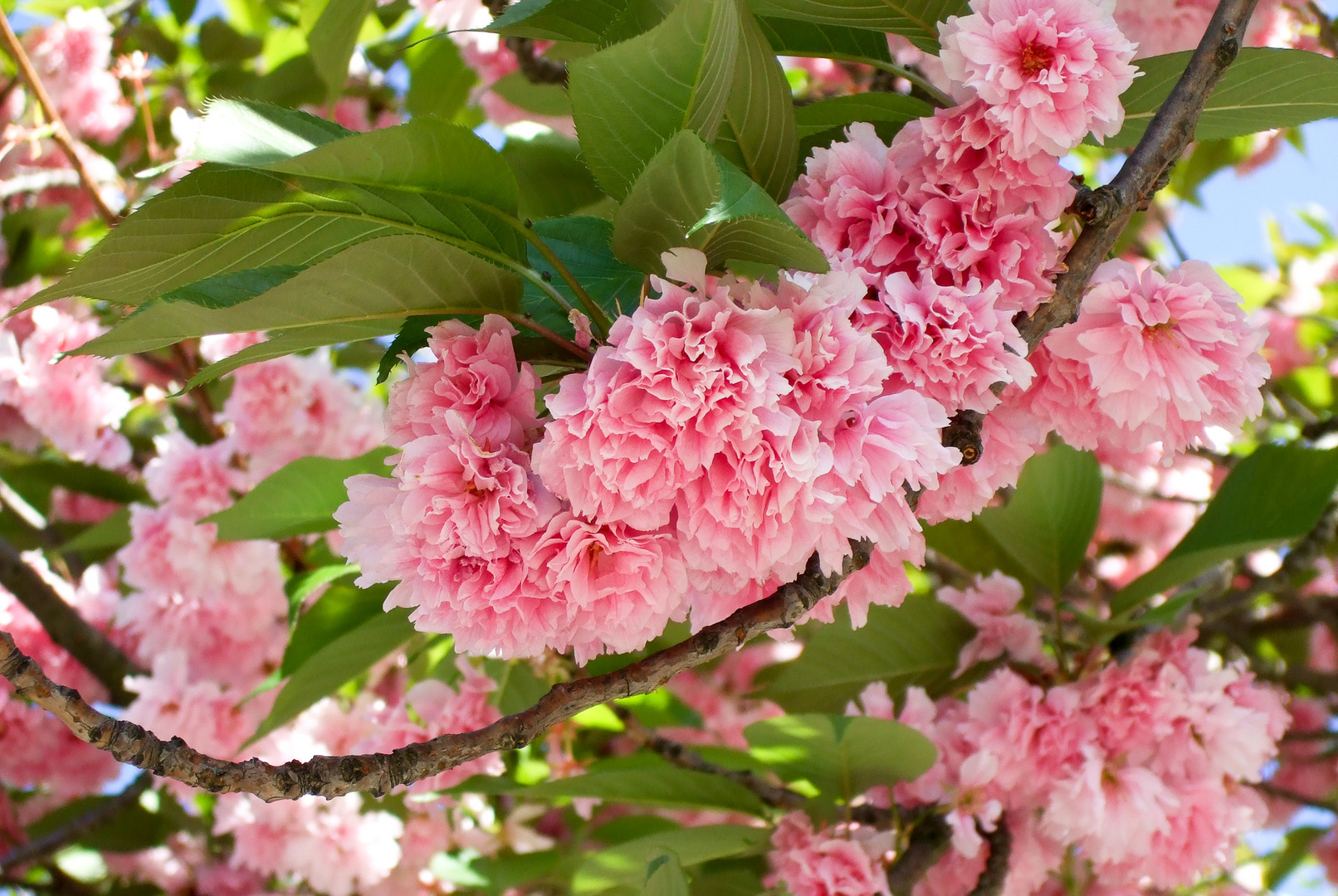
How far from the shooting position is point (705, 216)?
2.11ft

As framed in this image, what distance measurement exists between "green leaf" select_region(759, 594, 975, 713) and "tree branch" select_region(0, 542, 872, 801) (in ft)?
2.07

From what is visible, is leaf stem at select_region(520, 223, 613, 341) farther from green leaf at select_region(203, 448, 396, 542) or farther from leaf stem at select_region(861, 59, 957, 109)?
green leaf at select_region(203, 448, 396, 542)

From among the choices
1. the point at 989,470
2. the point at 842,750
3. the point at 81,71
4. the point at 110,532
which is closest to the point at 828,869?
the point at 842,750

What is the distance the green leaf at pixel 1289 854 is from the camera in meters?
2.64

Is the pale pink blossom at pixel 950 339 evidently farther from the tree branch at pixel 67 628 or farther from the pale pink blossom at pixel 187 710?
the tree branch at pixel 67 628

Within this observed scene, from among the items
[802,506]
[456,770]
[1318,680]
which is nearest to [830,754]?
[456,770]

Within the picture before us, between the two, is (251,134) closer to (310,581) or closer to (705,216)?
(705,216)

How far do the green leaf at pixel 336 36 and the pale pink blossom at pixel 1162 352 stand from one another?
30.3 inches

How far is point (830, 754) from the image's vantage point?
1.18 m

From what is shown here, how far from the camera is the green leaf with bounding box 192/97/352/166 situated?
24.2 inches

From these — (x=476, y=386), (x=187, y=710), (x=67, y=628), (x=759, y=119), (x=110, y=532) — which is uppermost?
(x=759, y=119)

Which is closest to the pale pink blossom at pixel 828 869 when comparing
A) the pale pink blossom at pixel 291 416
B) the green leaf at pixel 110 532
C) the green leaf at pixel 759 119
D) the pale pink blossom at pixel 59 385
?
the green leaf at pixel 759 119

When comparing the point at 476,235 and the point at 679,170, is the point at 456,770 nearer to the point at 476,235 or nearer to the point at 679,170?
the point at 476,235

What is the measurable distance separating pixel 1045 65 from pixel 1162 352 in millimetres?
226
